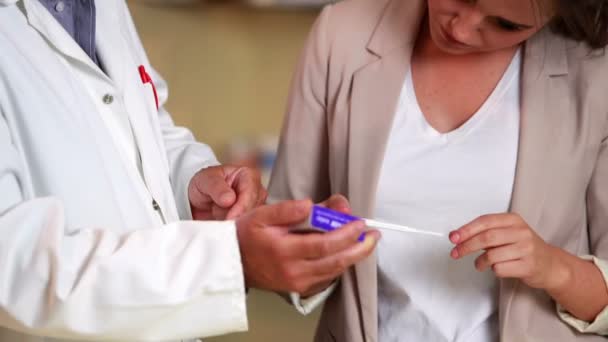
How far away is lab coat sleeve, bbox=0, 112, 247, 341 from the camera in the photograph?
93cm

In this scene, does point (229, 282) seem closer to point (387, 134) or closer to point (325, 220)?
point (325, 220)

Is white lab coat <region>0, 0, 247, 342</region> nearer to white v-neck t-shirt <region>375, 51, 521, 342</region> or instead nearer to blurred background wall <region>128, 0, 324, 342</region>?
white v-neck t-shirt <region>375, 51, 521, 342</region>

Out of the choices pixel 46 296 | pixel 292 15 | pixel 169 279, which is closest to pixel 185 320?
pixel 169 279

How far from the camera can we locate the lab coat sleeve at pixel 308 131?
56.1 inches

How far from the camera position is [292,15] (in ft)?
10.3

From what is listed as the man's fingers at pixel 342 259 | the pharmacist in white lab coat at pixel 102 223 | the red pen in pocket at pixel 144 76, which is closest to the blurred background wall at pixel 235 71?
the red pen in pocket at pixel 144 76

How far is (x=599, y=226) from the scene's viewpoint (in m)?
1.32

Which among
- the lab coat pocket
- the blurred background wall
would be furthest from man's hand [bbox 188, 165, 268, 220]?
the blurred background wall

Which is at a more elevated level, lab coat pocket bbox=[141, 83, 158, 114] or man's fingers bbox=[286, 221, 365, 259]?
lab coat pocket bbox=[141, 83, 158, 114]

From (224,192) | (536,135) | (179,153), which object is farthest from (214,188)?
(536,135)

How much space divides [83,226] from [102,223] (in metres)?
0.03

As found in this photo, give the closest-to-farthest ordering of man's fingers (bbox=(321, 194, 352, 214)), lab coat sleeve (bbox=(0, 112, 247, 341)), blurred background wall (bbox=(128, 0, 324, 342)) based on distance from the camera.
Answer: lab coat sleeve (bbox=(0, 112, 247, 341)), man's fingers (bbox=(321, 194, 352, 214)), blurred background wall (bbox=(128, 0, 324, 342))

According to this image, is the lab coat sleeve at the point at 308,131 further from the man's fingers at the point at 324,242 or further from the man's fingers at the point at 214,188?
the man's fingers at the point at 324,242

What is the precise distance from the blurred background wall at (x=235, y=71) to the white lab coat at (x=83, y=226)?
1.73 metres
